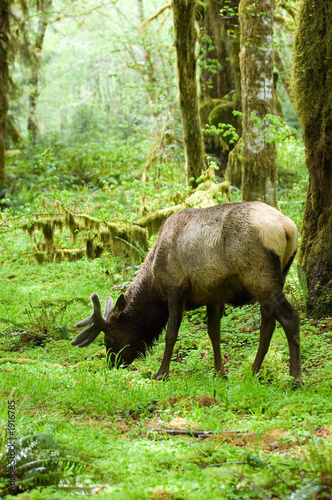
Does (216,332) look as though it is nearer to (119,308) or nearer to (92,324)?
(119,308)

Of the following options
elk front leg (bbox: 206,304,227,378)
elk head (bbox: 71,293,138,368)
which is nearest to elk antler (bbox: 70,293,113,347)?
elk head (bbox: 71,293,138,368)

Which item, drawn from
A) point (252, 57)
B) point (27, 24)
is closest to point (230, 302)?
point (252, 57)

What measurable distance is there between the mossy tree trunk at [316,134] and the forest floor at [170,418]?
21.4 inches

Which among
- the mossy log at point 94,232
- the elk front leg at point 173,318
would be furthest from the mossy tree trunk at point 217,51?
the elk front leg at point 173,318

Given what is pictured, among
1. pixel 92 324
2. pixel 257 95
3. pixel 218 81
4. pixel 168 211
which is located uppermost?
pixel 218 81

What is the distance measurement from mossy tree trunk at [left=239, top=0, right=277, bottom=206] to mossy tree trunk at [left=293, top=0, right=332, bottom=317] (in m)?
1.82

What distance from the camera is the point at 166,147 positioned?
54.5ft

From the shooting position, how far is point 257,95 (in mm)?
10289

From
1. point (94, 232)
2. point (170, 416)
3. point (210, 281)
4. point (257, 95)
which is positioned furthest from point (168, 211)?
point (170, 416)

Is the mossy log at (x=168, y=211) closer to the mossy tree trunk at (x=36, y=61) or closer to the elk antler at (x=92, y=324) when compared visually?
the elk antler at (x=92, y=324)

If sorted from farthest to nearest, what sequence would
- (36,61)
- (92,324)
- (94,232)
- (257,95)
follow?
(36,61)
(94,232)
(257,95)
(92,324)

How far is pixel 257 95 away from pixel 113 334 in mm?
5434

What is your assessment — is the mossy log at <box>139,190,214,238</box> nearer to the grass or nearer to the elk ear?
the grass

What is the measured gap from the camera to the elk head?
746cm
